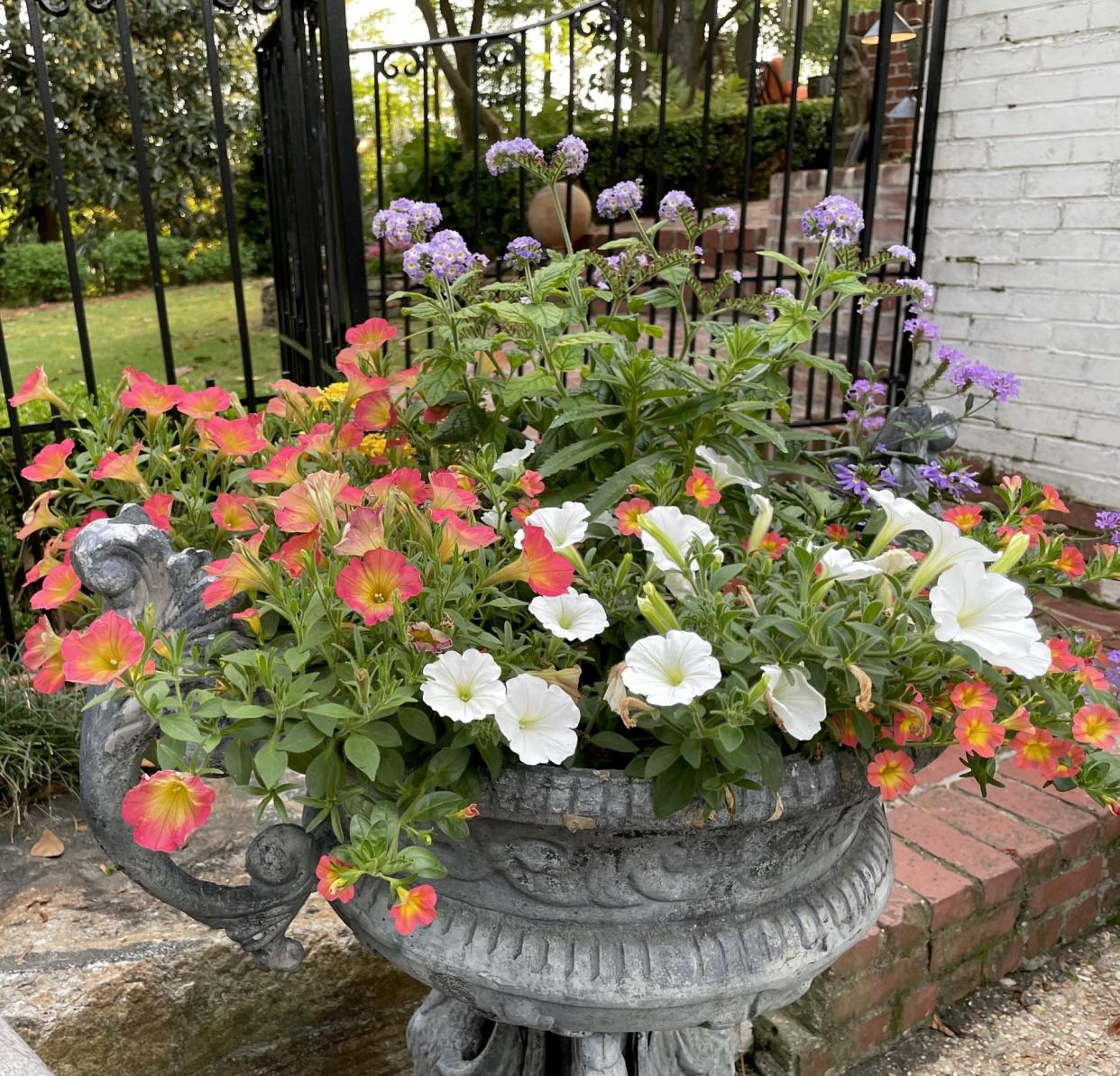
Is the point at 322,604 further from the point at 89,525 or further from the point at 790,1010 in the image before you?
the point at 790,1010

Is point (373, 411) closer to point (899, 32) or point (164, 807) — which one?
point (164, 807)

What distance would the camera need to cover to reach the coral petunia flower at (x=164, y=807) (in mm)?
812

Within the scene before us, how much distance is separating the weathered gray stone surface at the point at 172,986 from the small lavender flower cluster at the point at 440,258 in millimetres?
1072

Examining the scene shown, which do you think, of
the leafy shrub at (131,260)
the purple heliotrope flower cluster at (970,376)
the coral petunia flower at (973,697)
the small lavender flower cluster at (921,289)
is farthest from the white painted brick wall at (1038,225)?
the leafy shrub at (131,260)

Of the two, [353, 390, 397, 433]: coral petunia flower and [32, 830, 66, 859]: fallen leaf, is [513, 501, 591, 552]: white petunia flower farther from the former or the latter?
[32, 830, 66, 859]: fallen leaf

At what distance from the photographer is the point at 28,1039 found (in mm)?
1428

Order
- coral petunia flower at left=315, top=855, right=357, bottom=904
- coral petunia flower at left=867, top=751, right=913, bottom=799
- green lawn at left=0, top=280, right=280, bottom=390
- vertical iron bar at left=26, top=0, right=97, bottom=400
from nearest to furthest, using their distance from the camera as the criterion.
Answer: coral petunia flower at left=315, top=855, right=357, bottom=904
coral petunia flower at left=867, top=751, right=913, bottom=799
vertical iron bar at left=26, top=0, right=97, bottom=400
green lawn at left=0, top=280, right=280, bottom=390

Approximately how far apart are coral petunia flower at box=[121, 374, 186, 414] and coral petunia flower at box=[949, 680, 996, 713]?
2.97 feet

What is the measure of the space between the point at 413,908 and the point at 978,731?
0.49 meters

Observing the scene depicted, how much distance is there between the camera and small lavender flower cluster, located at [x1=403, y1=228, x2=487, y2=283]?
123cm

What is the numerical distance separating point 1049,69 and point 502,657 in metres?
2.40

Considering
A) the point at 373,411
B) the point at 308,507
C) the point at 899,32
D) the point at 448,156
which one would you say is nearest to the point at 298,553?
the point at 308,507

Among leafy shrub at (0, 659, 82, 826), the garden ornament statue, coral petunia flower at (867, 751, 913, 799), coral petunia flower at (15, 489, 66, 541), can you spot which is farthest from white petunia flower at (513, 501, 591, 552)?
leafy shrub at (0, 659, 82, 826)

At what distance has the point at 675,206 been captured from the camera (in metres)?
1.32
